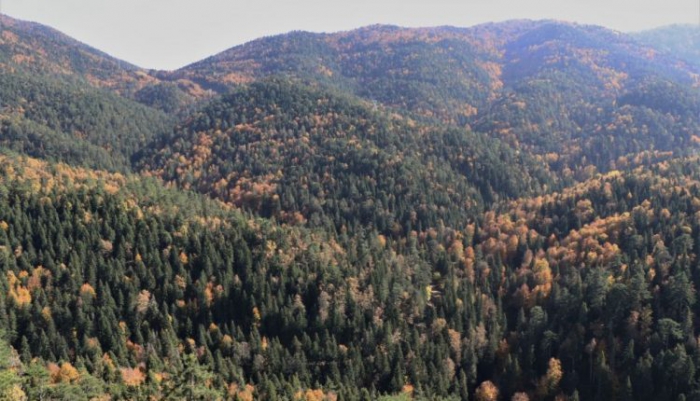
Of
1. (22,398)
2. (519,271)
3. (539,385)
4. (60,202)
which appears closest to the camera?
(22,398)

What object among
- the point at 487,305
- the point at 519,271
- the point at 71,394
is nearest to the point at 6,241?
the point at 71,394

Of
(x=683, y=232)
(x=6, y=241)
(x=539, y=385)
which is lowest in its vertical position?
(x=539, y=385)

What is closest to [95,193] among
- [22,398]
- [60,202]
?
[60,202]

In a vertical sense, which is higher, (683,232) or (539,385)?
(683,232)

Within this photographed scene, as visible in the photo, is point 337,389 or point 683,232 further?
point 683,232

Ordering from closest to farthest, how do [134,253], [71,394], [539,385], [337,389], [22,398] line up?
[22,398]
[71,394]
[337,389]
[539,385]
[134,253]

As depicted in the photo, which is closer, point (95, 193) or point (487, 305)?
point (487, 305)

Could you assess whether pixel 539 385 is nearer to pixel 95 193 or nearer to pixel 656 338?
pixel 656 338

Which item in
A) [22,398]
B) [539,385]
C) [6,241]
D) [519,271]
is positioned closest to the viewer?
[22,398]

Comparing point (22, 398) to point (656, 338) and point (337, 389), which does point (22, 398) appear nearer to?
point (337, 389)
